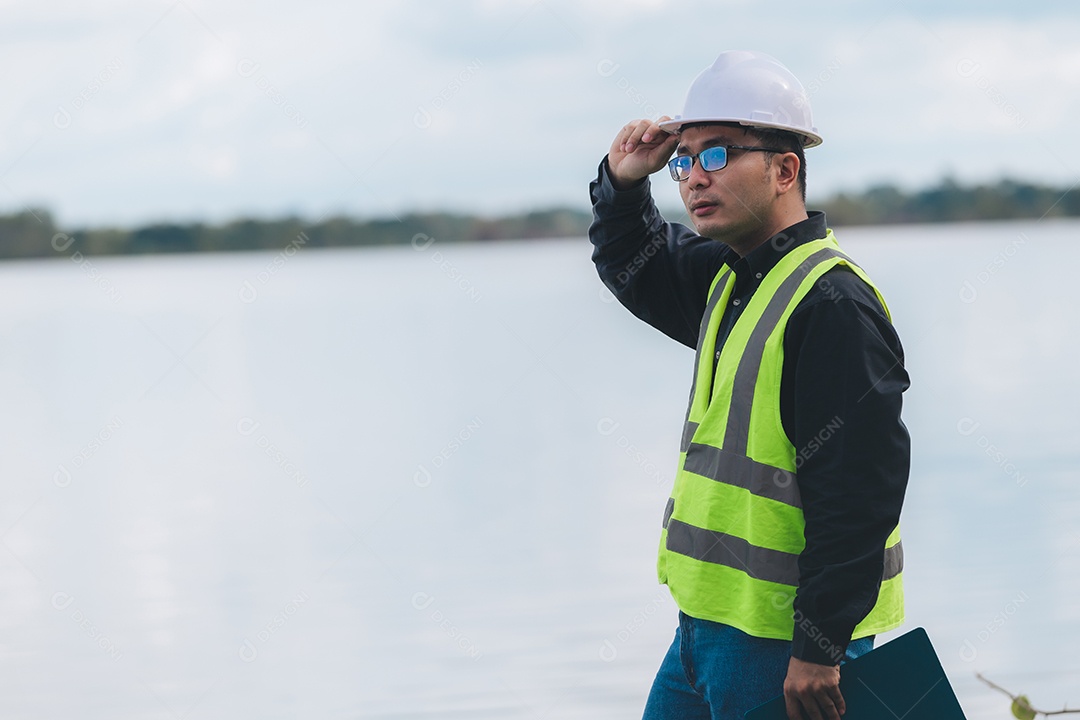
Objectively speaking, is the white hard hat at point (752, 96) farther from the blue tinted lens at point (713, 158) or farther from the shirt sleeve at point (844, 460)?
the shirt sleeve at point (844, 460)

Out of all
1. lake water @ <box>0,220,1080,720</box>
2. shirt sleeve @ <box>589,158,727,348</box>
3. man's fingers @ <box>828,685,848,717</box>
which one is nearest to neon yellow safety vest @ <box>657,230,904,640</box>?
man's fingers @ <box>828,685,848,717</box>

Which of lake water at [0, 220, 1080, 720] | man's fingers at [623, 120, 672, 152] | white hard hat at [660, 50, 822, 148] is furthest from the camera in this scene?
lake water at [0, 220, 1080, 720]

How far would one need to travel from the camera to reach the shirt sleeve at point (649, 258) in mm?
2428

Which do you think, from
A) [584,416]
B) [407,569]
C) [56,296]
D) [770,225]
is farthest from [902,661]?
[56,296]

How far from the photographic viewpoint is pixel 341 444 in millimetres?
10633

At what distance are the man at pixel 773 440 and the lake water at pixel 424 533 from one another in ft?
8.55

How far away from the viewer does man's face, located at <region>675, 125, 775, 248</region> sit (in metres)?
2.06

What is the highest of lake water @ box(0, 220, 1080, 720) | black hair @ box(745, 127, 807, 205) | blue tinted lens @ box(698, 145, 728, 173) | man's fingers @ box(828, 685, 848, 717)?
black hair @ box(745, 127, 807, 205)

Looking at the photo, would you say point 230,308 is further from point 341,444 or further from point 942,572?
point 942,572

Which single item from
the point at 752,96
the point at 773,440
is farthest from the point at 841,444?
the point at 752,96

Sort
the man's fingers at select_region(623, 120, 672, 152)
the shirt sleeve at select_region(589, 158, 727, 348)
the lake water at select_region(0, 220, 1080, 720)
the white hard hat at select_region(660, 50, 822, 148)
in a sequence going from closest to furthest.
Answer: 1. the white hard hat at select_region(660, 50, 822, 148)
2. the man's fingers at select_region(623, 120, 672, 152)
3. the shirt sleeve at select_region(589, 158, 727, 348)
4. the lake water at select_region(0, 220, 1080, 720)

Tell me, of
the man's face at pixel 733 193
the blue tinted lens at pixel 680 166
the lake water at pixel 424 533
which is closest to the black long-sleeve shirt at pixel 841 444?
the man's face at pixel 733 193

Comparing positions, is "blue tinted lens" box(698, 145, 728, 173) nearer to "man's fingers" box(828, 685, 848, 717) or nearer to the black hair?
the black hair

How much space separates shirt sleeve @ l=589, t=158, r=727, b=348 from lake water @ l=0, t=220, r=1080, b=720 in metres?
2.45
